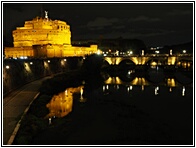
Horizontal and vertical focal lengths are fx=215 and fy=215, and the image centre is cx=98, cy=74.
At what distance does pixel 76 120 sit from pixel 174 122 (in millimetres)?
5536

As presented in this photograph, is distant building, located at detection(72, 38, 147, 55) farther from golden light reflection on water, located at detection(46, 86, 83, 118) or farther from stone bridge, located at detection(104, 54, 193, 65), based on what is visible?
golden light reflection on water, located at detection(46, 86, 83, 118)

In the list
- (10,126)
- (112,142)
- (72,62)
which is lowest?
(112,142)

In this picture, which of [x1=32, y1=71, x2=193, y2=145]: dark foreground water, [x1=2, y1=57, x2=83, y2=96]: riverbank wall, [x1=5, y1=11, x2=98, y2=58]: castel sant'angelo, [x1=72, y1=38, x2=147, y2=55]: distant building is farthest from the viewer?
[x1=72, y1=38, x2=147, y2=55]: distant building

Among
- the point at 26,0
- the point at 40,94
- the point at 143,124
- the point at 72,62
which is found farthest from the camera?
the point at 72,62

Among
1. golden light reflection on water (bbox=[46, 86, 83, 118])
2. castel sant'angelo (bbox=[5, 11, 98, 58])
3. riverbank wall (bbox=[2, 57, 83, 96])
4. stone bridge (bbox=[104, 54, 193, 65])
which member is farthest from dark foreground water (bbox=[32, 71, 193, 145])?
stone bridge (bbox=[104, 54, 193, 65])

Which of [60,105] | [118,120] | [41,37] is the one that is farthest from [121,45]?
[118,120]

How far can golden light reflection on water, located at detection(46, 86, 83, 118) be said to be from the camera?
13.1 m

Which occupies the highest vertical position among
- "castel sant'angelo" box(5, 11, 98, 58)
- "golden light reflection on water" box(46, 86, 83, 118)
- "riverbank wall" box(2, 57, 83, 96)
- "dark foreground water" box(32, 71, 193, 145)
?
"castel sant'angelo" box(5, 11, 98, 58)

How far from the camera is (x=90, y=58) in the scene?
3538cm

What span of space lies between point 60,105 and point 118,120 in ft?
14.8

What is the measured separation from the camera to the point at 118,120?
1251 cm

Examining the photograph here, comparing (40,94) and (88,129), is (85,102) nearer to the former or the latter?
(40,94)

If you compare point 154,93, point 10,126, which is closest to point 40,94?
point 10,126

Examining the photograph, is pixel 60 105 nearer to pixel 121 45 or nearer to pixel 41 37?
pixel 41 37
